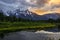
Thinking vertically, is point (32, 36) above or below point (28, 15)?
below

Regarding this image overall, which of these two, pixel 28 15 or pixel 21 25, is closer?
pixel 28 15

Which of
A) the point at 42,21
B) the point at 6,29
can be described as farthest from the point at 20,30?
the point at 42,21

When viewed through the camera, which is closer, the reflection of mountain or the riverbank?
the reflection of mountain

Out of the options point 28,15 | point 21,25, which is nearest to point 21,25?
point 21,25

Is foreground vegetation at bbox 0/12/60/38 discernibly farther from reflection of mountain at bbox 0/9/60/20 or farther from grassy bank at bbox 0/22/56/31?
reflection of mountain at bbox 0/9/60/20

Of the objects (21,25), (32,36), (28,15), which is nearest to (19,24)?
(21,25)

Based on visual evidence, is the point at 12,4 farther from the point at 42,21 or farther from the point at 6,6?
the point at 42,21

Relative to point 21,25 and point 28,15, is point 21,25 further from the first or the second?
point 28,15

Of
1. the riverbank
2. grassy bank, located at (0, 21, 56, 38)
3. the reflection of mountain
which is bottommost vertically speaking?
the riverbank

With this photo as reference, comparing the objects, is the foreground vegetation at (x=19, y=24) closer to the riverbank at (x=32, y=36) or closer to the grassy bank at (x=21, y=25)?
the grassy bank at (x=21, y=25)

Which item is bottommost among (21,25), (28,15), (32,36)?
(32,36)

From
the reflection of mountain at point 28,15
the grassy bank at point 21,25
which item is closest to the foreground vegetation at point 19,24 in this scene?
the grassy bank at point 21,25

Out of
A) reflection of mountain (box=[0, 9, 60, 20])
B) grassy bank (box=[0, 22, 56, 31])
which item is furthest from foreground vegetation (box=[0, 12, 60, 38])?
reflection of mountain (box=[0, 9, 60, 20])

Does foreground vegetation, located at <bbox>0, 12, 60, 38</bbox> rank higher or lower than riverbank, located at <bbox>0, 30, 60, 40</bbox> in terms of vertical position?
higher
